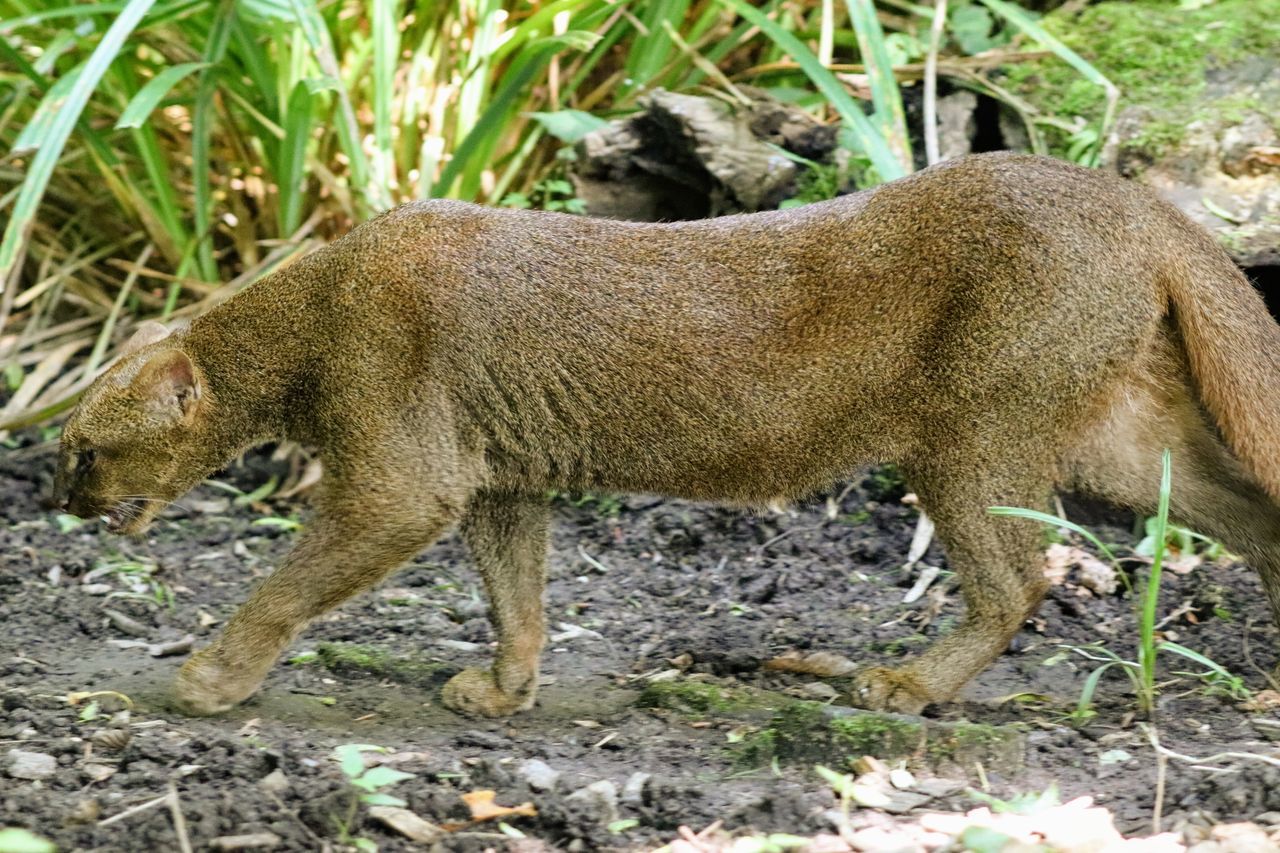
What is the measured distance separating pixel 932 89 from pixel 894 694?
273 cm

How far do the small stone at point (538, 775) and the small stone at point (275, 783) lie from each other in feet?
1.85

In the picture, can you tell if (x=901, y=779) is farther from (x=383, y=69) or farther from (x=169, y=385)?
(x=383, y=69)

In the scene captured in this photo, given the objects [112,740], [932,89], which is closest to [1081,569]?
[932,89]

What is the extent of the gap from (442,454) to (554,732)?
877 mm

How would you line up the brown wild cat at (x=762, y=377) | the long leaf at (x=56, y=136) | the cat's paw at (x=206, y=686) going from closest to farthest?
the brown wild cat at (x=762, y=377), the cat's paw at (x=206, y=686), the long leaf at (x=56, y=136)

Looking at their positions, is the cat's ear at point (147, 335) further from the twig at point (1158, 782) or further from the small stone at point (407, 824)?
the twig at point (1158, 782)

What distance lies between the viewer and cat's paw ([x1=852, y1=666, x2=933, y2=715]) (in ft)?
13.7

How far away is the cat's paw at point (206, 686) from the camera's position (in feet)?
13.5

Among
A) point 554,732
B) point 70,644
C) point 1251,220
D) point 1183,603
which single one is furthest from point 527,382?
point 1251,220

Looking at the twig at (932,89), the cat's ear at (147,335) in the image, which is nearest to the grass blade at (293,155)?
the cat's ear at (147,335)

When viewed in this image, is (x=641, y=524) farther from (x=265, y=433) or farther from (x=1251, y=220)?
(x=1251, y=220)

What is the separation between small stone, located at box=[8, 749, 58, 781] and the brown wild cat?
609 mm

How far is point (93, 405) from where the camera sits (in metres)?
4.46

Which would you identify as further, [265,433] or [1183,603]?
[1183,603]
